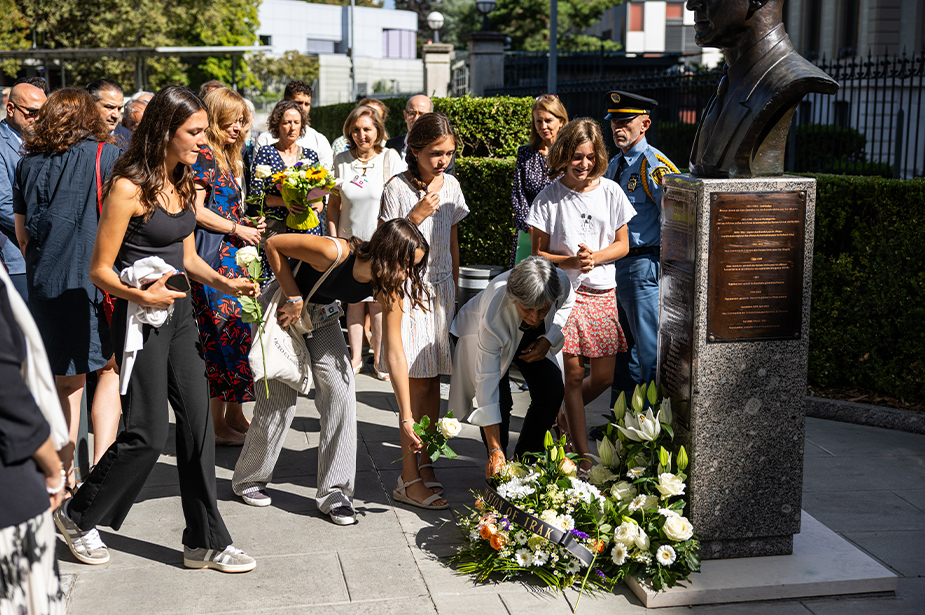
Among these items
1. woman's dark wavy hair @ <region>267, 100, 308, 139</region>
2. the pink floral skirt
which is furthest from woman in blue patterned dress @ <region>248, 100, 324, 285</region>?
the pink floral skirt

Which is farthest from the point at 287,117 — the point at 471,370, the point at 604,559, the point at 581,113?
the point at 581,113

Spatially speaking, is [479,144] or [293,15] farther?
[293,15]

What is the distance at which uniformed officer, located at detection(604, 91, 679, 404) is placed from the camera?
5.38m

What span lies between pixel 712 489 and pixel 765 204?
1231mm

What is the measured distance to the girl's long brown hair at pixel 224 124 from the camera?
5281mm

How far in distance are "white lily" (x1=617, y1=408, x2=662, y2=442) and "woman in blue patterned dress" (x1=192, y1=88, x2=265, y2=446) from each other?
2282 mm

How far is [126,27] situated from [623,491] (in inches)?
1369

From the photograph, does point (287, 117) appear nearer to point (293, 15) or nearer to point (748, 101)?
point (748, 101)

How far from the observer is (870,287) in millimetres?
5992

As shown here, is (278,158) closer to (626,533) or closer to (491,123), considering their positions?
(491,123)

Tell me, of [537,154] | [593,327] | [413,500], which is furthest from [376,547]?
[537,154]

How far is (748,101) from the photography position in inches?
144

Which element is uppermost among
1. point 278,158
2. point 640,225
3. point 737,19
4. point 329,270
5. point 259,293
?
point 737,19

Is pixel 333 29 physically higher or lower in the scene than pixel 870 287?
higher
